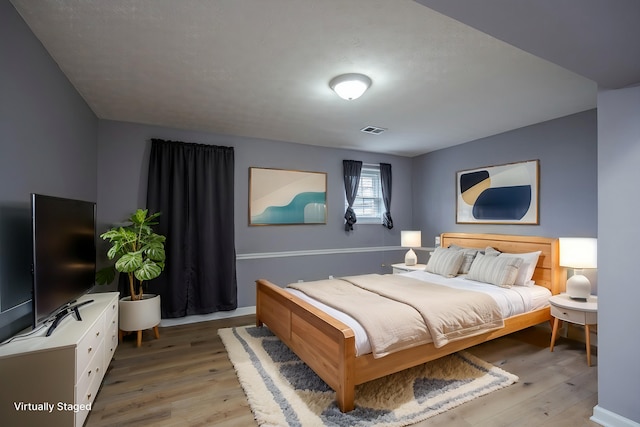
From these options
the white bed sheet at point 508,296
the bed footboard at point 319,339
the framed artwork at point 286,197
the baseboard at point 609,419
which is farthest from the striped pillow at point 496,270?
the framed artwork at point 286,197

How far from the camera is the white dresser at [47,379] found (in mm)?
1528

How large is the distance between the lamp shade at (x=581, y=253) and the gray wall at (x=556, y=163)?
37 centimetres

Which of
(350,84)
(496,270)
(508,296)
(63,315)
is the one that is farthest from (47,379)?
(496,270)

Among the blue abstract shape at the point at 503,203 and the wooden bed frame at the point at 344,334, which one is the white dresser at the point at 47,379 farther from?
the blue abstract shape at the point at 503,203

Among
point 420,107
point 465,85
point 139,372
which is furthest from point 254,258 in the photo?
point 465,85

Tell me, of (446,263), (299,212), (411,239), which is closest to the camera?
(446,263)

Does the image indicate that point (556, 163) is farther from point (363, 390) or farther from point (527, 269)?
point (363, 390)

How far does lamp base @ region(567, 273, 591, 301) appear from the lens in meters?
2.87

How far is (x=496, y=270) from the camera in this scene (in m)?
3.39

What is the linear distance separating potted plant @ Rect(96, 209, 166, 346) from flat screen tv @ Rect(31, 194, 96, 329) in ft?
1.41

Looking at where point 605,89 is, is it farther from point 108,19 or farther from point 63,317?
point 63,317

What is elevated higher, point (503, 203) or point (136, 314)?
point (503, 203)

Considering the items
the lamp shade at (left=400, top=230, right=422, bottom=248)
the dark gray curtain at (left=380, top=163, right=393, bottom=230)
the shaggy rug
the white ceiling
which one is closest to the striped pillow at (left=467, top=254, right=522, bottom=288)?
the shaggy rug

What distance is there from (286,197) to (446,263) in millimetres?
2426
